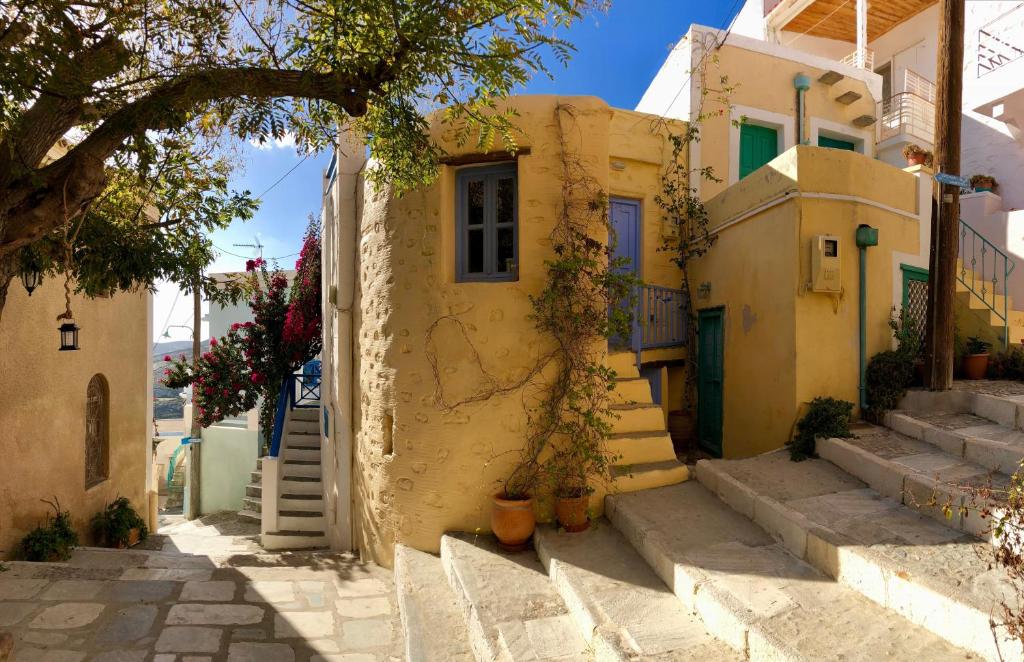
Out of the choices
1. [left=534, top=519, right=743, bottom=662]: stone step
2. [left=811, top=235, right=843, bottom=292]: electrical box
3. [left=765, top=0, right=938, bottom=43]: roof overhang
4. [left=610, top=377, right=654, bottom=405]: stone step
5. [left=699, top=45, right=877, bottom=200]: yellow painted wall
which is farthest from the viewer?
[left=765, top=0, right=938, bottom=43]: roof overhang

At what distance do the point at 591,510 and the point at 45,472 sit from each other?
6.90 meters

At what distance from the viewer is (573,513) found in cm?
471

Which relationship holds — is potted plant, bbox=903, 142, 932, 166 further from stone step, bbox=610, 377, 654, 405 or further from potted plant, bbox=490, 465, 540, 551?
potted plant, bbox=490, 465, 540, 551

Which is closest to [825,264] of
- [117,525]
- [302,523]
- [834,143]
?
[834,143]

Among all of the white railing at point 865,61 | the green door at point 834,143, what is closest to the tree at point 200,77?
the green door at point 834,143

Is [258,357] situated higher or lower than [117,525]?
higher

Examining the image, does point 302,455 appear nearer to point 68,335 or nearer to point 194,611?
point 68,335

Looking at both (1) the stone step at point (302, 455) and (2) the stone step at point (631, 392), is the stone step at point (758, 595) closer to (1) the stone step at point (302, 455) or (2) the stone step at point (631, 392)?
(2) the stone step at point (631, 392)

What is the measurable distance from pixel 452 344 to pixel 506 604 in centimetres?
229

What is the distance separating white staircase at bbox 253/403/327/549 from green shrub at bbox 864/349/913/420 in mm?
7578

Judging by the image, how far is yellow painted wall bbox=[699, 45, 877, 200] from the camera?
9039 millimetres

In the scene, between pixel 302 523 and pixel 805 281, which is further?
pixel 302 523

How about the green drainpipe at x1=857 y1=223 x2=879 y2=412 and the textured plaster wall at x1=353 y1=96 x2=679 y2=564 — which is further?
the green drainpipe at x1=857 y1=223 x2=879 y2=412

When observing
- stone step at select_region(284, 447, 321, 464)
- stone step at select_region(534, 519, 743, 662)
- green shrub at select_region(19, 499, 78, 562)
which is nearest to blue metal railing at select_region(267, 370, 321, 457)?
stone step at select_region(284, 447, 321, 464)
